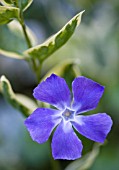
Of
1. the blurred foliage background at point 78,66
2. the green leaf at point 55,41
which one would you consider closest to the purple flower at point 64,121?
the green leaf at point 55,41

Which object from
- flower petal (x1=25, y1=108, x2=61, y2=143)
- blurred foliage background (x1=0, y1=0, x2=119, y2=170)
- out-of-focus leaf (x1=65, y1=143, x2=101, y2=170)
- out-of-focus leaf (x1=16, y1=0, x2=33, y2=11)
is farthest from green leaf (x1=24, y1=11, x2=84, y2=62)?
blurred foliage background (x1=0, y1=0, x2=119, y2=170)

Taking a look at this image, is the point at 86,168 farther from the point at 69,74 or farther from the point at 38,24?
the point at 38,24

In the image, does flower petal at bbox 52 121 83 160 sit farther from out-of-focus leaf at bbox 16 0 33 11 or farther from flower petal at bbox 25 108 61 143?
out-of-focus leaf at bbox 16 0 33 11

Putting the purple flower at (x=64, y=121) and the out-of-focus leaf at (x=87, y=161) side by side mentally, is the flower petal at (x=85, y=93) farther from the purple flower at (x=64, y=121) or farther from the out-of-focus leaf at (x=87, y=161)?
the out-of-focus leaf at (x=87, y=161)

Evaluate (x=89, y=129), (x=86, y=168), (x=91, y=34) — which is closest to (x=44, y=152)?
(x=86, y=168)

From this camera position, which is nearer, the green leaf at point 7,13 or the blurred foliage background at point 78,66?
the green leaf at point 7,13

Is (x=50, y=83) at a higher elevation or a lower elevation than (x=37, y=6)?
higher
